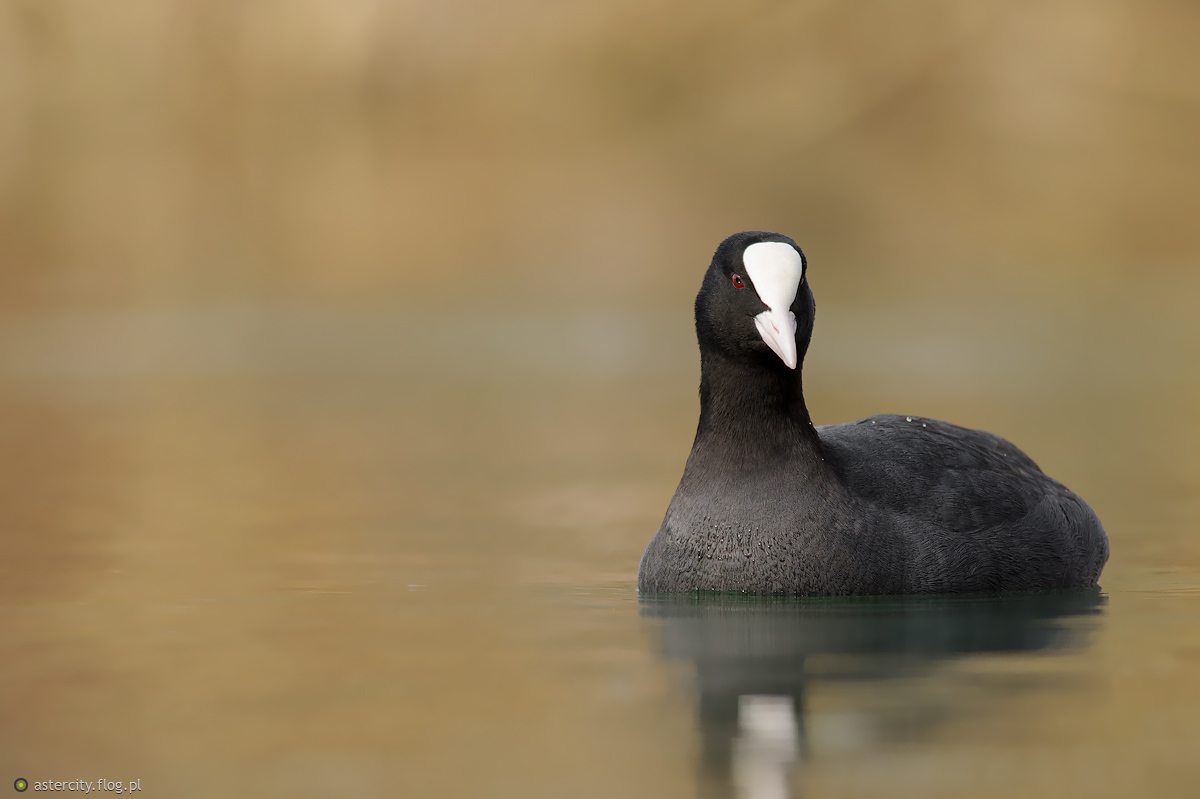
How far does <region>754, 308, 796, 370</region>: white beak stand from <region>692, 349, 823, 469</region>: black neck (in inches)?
9.9

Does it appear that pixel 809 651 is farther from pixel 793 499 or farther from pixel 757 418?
pixel 757 418

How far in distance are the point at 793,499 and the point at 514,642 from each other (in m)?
1.41

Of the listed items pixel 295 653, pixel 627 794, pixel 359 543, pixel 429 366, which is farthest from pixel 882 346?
pixel 627 794

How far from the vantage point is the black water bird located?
7.24 meters

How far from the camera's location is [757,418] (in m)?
7.48

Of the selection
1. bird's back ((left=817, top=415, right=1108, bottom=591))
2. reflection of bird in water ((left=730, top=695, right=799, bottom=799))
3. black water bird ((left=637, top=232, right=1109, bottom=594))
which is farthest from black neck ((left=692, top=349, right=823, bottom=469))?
reflection of bird in water ((left=730, top=695, right=799, bottom=799))

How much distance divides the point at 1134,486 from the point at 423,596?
567cm

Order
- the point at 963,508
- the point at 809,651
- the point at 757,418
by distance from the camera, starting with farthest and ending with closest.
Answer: the point at 963,508 < the point at 757,418 < the point at 809,651

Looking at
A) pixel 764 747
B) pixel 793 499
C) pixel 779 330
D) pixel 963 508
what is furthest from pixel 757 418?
pixel 764 747

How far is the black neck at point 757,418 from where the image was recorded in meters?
7.43

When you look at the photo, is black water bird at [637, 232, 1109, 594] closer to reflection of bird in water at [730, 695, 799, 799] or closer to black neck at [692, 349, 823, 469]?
black neck at [692, 349, 823, 469]

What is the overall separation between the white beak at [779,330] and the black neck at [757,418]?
250mm

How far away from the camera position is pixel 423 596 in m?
7.88

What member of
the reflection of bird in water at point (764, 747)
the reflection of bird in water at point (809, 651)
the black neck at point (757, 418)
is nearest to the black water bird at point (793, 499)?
the black neck at point (757, 418)
